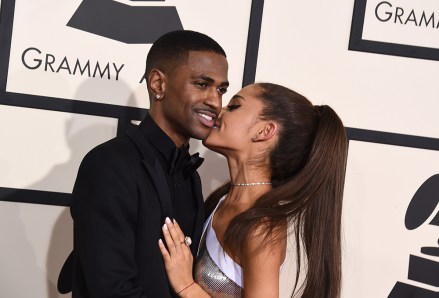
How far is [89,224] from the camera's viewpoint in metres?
1.38

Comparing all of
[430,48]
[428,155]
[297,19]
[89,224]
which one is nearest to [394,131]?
[428,155]

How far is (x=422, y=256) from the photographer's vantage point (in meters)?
2.26

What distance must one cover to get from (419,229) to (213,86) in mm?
1072

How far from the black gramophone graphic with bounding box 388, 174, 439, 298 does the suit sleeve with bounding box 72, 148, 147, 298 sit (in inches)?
47.4

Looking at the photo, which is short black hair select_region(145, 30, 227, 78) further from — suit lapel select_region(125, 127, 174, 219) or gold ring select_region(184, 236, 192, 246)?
gold ring select_region(184, 236, 192, 246)

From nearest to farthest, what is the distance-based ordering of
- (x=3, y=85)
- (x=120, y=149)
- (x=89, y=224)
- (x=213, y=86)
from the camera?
(x=89, y=224), (x=120, y=149), (x=213, y=86), (x=3, y=85)

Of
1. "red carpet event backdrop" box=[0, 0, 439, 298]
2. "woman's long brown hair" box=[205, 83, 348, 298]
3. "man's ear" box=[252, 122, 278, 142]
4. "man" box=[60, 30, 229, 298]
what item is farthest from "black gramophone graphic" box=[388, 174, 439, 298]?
"man" box=[60, 30, 229, 298]

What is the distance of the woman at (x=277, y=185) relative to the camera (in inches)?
64.6

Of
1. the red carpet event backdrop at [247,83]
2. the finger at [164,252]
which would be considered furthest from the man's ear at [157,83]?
the red carpet event backdrop at [247,83]

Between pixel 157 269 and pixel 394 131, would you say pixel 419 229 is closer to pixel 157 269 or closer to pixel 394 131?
pixel 394 131

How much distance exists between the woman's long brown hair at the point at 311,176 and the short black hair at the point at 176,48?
23 cm

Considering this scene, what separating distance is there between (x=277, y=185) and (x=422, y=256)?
82 centimetres

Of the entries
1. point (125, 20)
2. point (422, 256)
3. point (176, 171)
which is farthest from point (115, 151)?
point (422, 256)

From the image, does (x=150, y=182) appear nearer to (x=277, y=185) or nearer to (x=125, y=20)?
(x=277, y=185)
